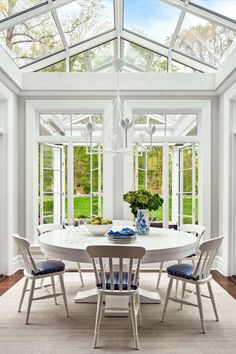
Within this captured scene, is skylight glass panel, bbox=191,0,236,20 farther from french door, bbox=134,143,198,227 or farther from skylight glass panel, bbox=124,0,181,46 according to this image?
french door, bbox=134,143,198,227

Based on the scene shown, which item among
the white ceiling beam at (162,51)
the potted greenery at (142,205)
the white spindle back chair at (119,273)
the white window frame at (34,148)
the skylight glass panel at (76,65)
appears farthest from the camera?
the skylight glass panel at (76,65)

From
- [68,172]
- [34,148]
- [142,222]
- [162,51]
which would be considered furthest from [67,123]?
[142,222]

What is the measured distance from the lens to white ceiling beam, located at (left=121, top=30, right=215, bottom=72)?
536 centimetres

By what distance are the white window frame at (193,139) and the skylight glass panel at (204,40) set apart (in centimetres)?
68

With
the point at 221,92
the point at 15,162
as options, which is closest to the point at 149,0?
the point at 221,92

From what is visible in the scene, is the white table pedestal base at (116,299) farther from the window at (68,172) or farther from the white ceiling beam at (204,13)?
the white ceiling beam at (204,13)

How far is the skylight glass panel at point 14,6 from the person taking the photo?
4124mm

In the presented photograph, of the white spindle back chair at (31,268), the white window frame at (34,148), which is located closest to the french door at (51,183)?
the white window frame at (34,148)

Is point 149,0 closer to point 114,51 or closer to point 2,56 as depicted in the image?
point 114,51

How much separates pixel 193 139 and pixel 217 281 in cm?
212

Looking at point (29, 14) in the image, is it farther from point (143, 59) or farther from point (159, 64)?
point (159, 64)

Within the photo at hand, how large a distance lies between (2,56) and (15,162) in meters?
1.58

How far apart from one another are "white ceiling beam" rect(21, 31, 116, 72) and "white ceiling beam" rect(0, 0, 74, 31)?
1018 millimetres

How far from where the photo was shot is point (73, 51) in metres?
5.52
